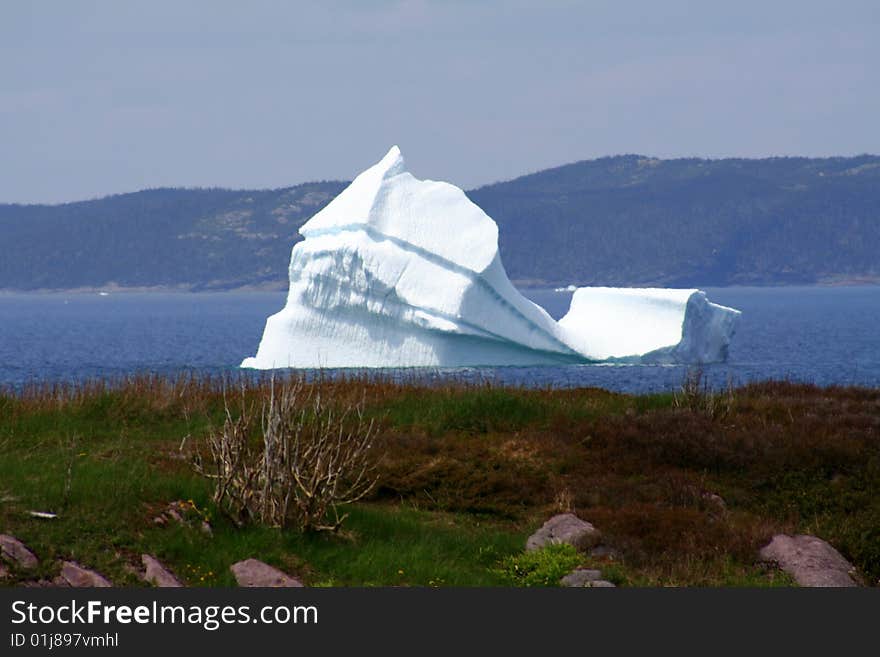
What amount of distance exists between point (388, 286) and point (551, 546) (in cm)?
2517

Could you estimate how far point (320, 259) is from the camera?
38.1 meters

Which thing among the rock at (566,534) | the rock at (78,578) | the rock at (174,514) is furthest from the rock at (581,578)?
the rock at (78,578)

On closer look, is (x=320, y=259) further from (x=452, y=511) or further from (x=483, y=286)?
(x=452, y=511)

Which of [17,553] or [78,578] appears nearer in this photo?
[78,578]

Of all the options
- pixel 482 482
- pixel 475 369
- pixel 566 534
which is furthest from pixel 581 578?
pixel 475 369

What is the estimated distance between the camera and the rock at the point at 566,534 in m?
12.7

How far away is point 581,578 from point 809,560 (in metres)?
2.59

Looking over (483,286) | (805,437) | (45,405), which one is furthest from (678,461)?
(483,286)

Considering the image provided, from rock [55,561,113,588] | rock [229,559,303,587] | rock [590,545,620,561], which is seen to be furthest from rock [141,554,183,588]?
rock [590,545,620,561]

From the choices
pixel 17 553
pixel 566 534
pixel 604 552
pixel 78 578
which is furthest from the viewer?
pixel 566 534

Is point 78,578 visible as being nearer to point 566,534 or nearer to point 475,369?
point 566,534

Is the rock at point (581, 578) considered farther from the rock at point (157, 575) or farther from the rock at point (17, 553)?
the rock at point (17, 553)

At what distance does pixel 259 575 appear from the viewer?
10750 millimetres

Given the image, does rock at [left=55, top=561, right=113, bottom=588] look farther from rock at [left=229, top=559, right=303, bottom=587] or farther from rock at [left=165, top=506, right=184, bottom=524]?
rock at [left=165, top=506, right=184, bottom=524]
